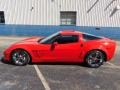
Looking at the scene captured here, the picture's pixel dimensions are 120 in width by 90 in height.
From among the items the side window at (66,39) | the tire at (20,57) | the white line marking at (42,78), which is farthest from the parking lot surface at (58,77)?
the side window at (66,39)

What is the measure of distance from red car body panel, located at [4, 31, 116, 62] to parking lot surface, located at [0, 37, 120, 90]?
305 mm

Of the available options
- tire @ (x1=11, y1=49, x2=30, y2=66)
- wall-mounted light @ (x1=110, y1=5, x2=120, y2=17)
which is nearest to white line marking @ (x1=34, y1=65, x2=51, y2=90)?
tire @ (x1=11, y1=49, x2=30, y2=66)

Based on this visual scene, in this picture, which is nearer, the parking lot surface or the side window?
the parking lot surface

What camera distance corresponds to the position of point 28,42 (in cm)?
1252

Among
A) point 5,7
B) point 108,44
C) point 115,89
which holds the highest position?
point 5,7

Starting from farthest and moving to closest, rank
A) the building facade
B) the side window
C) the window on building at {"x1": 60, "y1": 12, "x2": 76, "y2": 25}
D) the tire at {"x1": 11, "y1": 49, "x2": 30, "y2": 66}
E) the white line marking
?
the window on building at {"x1": 60, "y1": 12, "x2": 76, "y2": 25} < the building facade < the side window < the tire at {"x1": 11, "y1": 49, "x2": 30, "y2": 66} < the white line marking

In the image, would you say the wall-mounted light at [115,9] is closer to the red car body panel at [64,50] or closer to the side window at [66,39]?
the red car body panel at [64,50]

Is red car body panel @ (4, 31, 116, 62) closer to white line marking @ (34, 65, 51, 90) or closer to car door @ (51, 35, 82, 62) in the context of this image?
car door @ (51, 35, 82, 62)

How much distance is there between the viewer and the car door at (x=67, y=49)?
12148mm

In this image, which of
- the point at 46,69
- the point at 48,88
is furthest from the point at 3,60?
the point at 48,88

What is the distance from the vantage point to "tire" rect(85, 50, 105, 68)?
12172mm

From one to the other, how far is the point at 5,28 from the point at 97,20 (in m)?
7.09

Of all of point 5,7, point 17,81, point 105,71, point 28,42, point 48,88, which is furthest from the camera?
point 5,7

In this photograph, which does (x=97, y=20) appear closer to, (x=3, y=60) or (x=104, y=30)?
(x=104, y=30)
